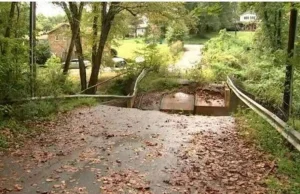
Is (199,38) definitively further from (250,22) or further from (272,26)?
(272,26)

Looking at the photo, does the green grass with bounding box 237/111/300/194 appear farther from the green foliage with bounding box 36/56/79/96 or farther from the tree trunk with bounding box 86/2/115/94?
the tree trunk with bounding box 86/2/115/94

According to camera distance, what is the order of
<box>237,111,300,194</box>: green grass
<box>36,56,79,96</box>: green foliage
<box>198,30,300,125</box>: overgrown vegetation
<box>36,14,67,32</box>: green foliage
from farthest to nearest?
1. <box>36,14,67,32</box>: green foliage
2. <box>198,30,300,125</box>: overgrown vegetation
3. <box>36,56,79,96</box>: green foliage
4. <box>237,111,300,194</box>: green grass

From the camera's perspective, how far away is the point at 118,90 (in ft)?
77.9

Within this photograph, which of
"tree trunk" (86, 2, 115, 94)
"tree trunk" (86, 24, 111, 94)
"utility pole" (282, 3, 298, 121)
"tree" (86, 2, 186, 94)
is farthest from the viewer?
"tree trunk" (86, 24, 111, 94)

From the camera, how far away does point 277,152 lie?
6953 millimetres

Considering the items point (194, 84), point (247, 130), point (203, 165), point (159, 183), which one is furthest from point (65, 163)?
point (194, 84)

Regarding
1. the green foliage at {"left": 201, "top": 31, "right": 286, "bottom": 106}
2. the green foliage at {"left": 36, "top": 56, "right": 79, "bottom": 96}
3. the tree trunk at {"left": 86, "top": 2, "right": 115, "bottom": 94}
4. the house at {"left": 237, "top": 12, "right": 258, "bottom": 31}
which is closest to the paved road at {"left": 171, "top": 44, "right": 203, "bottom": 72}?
the green foliage at {"left": 201, "top": 31, "right": 286, "bottom": 106}

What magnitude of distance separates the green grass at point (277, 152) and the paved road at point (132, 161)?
23 centimetres

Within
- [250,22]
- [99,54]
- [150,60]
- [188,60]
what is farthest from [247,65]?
[99,54]

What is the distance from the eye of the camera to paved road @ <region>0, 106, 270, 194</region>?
5.44m

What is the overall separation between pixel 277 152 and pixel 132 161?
2.77 m

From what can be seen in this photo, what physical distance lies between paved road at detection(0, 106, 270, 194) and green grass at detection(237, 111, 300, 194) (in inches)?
9.1

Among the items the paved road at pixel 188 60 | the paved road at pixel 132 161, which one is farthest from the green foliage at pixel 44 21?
the paved road at pixel 188 60

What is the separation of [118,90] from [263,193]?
62.4 feet
